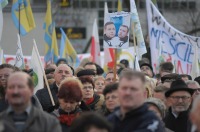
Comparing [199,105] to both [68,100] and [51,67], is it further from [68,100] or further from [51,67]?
[51,67]

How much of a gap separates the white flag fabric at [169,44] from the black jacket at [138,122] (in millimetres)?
10172

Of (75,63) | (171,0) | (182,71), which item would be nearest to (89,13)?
(171,0)

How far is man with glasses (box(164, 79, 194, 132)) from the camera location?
10.2m

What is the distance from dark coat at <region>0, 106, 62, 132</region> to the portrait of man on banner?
543cm

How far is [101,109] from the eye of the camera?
995 centimetres

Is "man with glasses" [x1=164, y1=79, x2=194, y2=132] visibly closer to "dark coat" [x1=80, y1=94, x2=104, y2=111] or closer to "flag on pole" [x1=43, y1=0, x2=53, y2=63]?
"dark coat" [x1=80, y1=94, x2=104, y2=111]

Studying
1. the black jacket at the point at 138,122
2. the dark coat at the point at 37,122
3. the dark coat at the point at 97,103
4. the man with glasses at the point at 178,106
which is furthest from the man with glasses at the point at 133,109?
the dark coat at the point at 97,103

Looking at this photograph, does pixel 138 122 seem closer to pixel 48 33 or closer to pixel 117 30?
pixel 117 30

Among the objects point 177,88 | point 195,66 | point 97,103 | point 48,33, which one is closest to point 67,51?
point 48,33

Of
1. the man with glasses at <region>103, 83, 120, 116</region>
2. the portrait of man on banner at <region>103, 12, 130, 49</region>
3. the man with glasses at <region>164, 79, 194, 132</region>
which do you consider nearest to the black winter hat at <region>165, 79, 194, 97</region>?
the man with glasses at <region>164, 79, 194, 132</region>

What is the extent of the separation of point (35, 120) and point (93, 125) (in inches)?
27.1

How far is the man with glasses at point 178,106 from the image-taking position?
10156 millimetres

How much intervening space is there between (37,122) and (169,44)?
1092 cm

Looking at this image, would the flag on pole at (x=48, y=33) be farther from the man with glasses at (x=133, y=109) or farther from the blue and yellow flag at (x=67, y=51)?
the man with glasses at (x=133, y=109)
